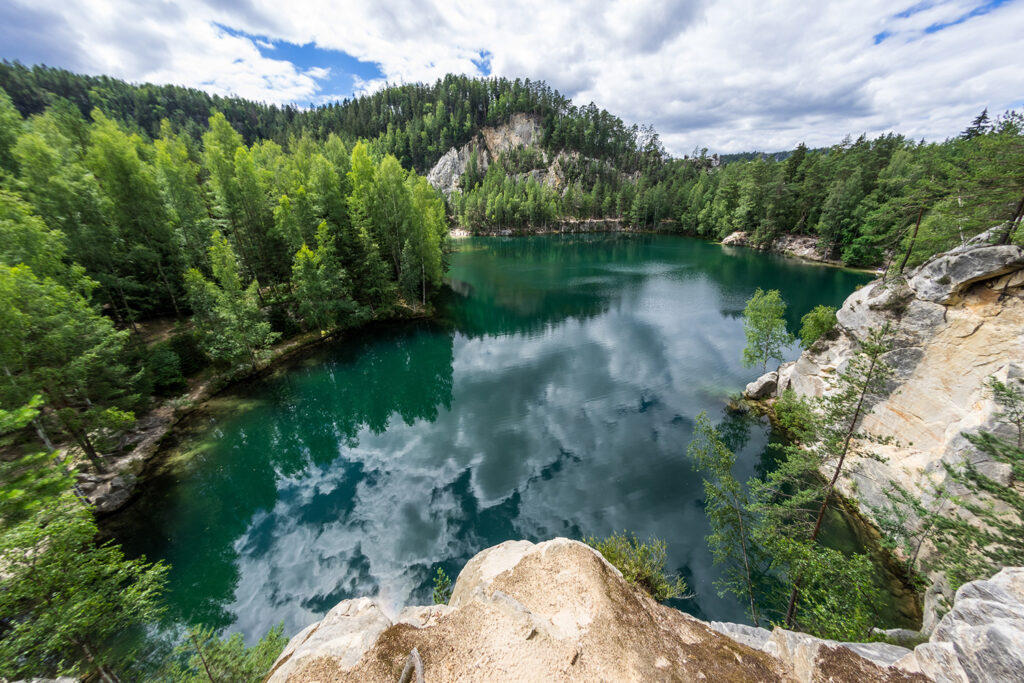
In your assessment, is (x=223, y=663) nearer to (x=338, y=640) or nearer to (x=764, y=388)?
(x=338, y=640)

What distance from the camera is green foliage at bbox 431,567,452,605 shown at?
36.9 feet

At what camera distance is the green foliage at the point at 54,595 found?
6625mm

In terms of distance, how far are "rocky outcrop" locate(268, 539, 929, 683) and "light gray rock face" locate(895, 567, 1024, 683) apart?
1.36 ft

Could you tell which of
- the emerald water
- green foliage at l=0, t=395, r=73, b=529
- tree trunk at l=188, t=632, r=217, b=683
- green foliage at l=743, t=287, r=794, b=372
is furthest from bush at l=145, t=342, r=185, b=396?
green foliage at l=743, t=287, r=794, b=372

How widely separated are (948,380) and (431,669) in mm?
21790

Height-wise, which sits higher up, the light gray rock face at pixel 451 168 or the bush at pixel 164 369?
the light gray rock face at pixel 451 168

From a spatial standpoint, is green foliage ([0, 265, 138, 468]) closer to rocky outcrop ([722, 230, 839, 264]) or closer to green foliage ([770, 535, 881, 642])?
green foliage ([770, 535, 881, 642])

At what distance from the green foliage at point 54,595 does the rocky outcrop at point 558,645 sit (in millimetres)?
4119

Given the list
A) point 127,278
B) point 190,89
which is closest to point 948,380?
point 127,278

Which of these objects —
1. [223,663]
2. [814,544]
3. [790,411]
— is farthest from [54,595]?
[790,411]

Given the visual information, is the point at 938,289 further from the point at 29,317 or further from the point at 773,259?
the point at 773,259

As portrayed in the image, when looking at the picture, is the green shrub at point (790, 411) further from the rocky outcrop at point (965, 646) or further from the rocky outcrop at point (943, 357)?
the rocky outcrop at point (965, 646)

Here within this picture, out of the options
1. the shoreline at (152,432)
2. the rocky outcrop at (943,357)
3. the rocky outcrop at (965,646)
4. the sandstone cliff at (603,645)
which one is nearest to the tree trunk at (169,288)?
the shoreline at (152,432)

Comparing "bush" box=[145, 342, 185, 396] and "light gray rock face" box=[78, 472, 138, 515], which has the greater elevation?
"bush" box=[145, 342, 185, 396]
